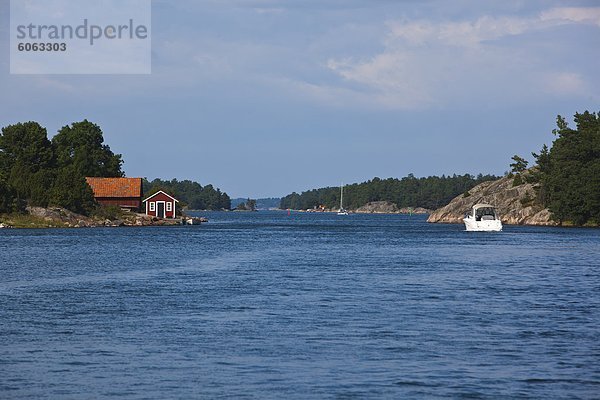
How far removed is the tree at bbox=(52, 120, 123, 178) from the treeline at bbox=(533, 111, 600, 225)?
85.5 metres

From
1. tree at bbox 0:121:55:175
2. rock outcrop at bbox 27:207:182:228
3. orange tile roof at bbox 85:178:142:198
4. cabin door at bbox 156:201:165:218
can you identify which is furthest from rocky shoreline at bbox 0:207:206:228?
tree at bbox 0:121:55:175

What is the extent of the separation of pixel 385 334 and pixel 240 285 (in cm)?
1887

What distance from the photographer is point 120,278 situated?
51250 millimetres

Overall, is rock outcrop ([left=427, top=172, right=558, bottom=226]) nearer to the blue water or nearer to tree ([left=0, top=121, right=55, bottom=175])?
tree ([left=0, top=121, right=55, bottom=175])

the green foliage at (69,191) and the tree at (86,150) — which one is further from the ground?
the tree at (86,150)

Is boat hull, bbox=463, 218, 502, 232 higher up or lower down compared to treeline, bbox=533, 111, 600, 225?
lower down

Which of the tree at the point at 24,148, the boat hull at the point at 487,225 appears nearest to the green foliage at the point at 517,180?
the boat hull at the point at 487,225

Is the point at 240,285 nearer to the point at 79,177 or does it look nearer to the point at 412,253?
the point at 412,253

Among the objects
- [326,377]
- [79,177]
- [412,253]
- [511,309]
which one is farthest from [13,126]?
[326,377]

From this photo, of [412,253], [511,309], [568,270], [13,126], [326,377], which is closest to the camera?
[326,377]

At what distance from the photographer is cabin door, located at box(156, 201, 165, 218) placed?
524 feet

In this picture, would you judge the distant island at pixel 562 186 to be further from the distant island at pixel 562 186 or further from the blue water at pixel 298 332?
the blue water at pixel 298 332

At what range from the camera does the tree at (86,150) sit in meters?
166

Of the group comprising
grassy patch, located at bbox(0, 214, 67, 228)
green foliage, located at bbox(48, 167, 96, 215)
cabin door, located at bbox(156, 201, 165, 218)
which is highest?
green foliage, located at bbox(48, 167, 96, 215)
